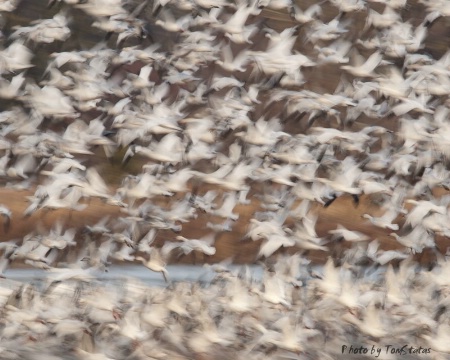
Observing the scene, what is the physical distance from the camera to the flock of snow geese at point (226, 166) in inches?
97.8

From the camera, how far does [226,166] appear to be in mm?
2678

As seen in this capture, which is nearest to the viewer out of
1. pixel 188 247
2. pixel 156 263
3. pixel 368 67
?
pixel 156 263

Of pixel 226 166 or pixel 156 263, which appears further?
pixel 226 166

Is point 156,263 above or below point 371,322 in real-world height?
above

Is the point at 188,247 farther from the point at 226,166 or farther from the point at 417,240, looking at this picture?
the point at 417,240

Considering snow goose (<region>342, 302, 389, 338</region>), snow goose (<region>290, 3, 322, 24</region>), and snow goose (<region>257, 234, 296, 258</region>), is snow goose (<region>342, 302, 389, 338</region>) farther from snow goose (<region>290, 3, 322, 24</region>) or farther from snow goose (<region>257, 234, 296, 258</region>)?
snow goose (<region>290, 3, 322, 24</region>)

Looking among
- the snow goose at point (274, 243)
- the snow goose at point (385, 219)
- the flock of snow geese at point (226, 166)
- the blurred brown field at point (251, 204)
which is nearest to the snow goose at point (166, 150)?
the flock of snow geese at point (226, 166)

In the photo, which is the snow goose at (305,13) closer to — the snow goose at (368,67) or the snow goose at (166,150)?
the snow goose at (368,67)

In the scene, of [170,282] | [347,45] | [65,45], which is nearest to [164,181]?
[170,282]

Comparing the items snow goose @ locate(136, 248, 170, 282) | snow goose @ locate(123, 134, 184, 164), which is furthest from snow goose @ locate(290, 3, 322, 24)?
snow goose @ locate(136, 248, 170, 282)

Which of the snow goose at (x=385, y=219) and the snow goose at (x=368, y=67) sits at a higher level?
the snow goose at (x=368, y=67)

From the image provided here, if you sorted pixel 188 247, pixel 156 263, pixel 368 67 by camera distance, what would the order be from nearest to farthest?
pixel 156 263 → pixel 188 247 → pixel 368 67

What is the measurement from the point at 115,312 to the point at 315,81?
948 mm

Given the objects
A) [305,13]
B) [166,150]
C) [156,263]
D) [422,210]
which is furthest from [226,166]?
[422,210]
